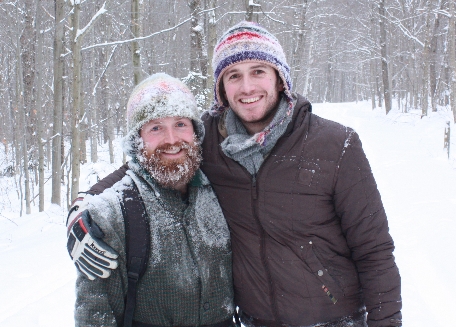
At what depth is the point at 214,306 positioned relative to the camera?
213 centimetres

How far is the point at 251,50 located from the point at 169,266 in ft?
4.41

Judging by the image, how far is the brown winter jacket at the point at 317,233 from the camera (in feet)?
6.44

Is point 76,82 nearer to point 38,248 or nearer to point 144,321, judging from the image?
point 38,248

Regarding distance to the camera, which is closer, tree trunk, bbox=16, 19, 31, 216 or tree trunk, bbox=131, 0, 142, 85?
tree trunk, bbox=131, 0, 142, 85

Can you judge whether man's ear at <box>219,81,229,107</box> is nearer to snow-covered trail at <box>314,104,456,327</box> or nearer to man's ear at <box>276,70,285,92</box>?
man's ear at <box>276,70,285,92</box>

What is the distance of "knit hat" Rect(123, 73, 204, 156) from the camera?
2.27m

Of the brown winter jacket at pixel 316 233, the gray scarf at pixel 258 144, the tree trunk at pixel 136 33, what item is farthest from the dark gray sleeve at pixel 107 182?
the tree trunk at pixel 136 33

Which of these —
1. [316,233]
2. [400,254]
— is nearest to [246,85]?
[316,233]

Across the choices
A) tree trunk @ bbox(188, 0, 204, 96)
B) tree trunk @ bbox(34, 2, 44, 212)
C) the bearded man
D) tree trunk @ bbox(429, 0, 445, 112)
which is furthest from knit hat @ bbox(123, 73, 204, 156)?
tree trunk @ bbox(429, 0, 445, 112)

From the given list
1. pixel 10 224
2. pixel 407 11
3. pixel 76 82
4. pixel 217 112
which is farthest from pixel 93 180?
pixel 407 11

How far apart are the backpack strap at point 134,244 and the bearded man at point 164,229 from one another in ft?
0.07

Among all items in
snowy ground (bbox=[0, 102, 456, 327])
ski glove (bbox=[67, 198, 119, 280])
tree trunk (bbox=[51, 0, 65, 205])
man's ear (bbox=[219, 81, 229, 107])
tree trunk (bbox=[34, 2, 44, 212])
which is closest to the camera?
ski glove (bbox=[67, 198, 119, 280])

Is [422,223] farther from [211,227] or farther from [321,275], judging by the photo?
[211,227]

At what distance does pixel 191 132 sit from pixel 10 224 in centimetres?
936
